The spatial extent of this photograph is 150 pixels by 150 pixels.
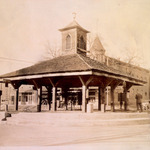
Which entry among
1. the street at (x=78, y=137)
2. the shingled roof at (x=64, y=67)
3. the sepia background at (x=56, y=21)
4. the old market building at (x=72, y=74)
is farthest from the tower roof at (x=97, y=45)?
the street at (x=78, y=137)

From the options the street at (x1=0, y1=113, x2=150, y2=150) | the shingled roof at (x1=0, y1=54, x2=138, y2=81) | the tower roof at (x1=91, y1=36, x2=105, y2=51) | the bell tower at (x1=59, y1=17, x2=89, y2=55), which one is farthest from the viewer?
the tower roof at (x1=91, y1=36, x2=105, y2=51)

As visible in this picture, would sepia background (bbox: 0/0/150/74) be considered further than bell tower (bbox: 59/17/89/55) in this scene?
No

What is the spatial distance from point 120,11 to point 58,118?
4418 millimetres

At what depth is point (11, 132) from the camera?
7566 mm

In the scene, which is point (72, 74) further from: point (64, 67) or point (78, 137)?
point (78, 137)

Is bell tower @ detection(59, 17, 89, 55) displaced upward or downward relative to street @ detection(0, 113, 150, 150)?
upward

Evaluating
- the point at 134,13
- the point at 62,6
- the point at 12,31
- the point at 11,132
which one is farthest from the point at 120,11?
the point at 11,132

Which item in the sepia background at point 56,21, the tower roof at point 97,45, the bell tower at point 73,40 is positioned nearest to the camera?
the sepia background at point 56,21

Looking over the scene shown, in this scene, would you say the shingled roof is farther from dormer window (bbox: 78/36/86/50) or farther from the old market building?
dormer window (bbox: 78/36/86/50)

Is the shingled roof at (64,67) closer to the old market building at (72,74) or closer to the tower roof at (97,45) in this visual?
the old market building at (72,74)

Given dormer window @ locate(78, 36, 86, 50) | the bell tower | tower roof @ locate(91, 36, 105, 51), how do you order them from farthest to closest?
tower roof @ locate(91, 36, 105, 51) < dormer window @ locate(78, 36, 86, 50) < the bell tower

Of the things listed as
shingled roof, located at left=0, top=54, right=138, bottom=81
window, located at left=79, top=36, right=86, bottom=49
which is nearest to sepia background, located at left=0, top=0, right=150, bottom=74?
shingled roof, located at left=0, top=54, right=138, bottom=81

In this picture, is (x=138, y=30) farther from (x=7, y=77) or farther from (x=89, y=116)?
(x=7, y=77)

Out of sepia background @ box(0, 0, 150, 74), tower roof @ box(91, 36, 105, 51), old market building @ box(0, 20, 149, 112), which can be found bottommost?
old market building @ box(0, 20, 149, 112)
